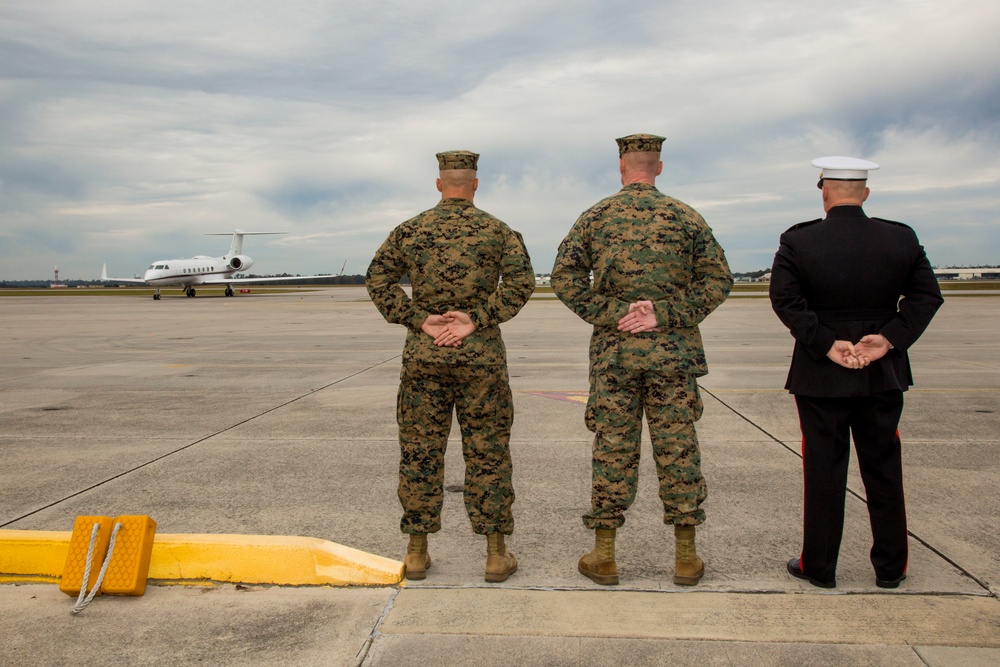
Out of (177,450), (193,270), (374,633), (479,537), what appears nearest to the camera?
(374,633)

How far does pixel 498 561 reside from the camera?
3652 mm

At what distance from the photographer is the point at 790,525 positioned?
441 cm

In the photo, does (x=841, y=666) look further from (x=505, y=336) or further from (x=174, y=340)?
(x=174, y=340)

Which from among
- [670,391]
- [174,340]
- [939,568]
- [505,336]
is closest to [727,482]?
[939,568]

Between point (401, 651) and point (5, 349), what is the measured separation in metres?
15.7

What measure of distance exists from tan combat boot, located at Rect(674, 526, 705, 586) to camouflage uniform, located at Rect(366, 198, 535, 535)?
783mm

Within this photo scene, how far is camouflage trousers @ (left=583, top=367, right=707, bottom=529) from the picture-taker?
11.7ft

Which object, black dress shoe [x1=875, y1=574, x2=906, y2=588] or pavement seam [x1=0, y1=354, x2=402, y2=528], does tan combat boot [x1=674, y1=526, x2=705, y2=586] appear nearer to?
black dress shoe [x1=875, y1=574, x2=906, y2=588]

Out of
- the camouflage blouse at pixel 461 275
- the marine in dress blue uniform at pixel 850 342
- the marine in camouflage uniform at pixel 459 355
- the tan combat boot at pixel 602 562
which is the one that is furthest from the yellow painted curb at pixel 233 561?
the marine in dress blue uniform at pixel 850 342

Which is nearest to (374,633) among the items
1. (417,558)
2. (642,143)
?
(417,558)

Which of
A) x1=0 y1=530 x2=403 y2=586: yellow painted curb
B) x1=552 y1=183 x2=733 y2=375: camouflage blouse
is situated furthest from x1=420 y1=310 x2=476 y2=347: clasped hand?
x1=0 y1=530 x2=403 y2=586: yellow painted curb

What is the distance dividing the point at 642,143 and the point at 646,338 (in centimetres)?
93

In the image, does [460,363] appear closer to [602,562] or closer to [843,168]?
[602,562]

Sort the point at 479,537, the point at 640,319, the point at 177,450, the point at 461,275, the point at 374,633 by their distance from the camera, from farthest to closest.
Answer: the point at 177,450 < the point at 479,537 < the point at 461,275 < the point at 640,319 < the point at 374,633
